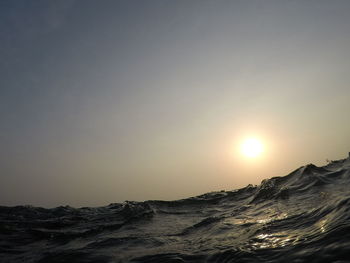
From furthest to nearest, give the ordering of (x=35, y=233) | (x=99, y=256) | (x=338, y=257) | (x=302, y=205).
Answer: (x=35, y=233) → (x=302, y=205) → (x=99, y=256) → (x=338, y=257)

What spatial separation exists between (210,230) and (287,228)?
311 cm

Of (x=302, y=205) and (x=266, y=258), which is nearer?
(x=266, y=258)

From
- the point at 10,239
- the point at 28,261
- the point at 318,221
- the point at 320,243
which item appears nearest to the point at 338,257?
the point at 320,243

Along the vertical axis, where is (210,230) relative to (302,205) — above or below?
below

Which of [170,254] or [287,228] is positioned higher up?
[287,228]

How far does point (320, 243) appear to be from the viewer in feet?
17.1

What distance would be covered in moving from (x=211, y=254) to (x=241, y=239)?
3.81 feet

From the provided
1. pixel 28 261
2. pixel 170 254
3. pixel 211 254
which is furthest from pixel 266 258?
pixel 28 261

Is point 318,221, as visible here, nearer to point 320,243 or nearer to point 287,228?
point 287,228

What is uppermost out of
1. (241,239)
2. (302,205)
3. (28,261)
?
(302,205)

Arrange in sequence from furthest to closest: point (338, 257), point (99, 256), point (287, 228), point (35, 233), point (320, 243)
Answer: point (35, 233), point (99, 256), point (287, 228), point (320, 243), point (338, 257)

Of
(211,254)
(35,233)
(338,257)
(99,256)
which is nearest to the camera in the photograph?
(338,257)

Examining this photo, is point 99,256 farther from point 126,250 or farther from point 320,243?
point 320,243

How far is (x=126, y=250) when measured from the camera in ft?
26.8
